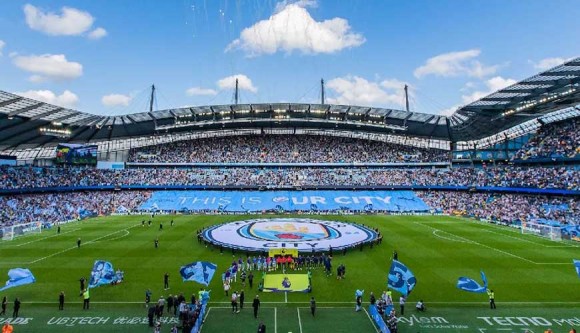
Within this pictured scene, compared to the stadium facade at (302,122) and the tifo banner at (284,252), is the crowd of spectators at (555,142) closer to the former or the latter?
the stadium facade at (302,122)

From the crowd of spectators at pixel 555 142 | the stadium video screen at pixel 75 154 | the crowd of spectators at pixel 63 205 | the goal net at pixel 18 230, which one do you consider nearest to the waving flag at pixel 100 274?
the goal net at pixel 18 230

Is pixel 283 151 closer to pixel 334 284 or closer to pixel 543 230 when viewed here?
pixel 543 230

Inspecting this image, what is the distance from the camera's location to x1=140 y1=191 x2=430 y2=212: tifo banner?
69.8 meters

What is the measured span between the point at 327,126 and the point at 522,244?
175 ft

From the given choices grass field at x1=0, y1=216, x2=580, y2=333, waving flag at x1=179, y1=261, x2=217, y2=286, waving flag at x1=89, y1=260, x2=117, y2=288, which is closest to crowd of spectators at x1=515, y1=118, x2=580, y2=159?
grass field at x1=0, y1=216, x2=580, y2=333

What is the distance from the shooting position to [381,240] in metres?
39.4

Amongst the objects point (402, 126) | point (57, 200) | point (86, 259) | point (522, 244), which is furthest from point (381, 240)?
point (57, 200)

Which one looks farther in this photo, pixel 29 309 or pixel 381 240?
pixel 381 240

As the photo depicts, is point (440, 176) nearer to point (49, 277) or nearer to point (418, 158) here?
point (418, 158)

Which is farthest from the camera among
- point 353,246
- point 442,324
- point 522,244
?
point 522,244

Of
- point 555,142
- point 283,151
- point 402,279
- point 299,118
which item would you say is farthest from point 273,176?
point 402,279

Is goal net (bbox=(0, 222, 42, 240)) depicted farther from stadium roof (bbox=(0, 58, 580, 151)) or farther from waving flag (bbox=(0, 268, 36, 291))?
waving flag (bbox=(0, 268, 36, 291))

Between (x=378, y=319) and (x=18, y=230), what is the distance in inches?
1846

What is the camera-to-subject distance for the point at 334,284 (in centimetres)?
2525
